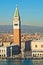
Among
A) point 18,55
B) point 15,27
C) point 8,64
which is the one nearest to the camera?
point 8,64

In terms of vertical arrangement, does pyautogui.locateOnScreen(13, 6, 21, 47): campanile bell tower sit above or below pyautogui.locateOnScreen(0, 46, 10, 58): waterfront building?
above

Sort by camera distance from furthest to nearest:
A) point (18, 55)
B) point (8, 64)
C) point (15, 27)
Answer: point (15, 27) → point (18, 55) → point (8, 64)

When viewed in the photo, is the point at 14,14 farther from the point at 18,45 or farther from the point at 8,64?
the point at 8,64

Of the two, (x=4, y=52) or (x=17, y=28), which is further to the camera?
(x=17, y=28)

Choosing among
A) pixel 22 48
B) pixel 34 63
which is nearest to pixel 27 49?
pixel 22 48

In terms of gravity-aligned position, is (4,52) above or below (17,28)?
below

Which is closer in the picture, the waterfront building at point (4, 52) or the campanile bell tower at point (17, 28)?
the waterfront building at point (4, 52)

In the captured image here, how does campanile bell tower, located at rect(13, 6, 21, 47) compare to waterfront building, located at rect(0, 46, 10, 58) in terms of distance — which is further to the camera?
campanile bell tower, located at rect(13, 6, 21, 47)

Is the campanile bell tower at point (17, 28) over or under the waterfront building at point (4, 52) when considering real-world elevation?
over

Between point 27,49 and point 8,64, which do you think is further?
point 27,49

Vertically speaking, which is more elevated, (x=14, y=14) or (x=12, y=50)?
(x=14, y=14)
